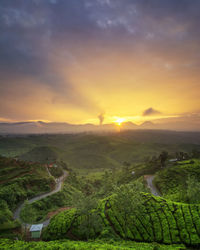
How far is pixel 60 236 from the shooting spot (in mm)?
39281

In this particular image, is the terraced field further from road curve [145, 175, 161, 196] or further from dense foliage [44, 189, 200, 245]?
road curve [145, 175, 161, 196]

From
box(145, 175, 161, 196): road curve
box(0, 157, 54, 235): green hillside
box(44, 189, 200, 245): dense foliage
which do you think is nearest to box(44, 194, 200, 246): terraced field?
box(44, 189, 200, 245): dense foliage

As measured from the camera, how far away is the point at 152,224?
3919cm

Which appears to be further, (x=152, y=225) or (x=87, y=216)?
(x=152, y=225)

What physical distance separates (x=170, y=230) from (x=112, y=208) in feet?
58.6

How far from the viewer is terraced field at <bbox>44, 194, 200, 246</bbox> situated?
35375mm

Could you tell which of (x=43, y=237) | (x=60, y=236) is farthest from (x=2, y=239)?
(x=60, y=236)

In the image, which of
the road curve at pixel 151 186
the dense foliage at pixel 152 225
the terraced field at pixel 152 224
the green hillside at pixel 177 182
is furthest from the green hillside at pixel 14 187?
the green hillside at pixel 177 182

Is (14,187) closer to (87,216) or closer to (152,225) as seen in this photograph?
(87,216)

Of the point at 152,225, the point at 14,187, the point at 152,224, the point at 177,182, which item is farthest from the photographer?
the point at 177,182

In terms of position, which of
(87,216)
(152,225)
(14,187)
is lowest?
(14,187)

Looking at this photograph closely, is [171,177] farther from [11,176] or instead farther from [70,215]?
[11,176]

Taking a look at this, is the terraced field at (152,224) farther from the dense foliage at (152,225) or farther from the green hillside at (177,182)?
the green hillside at (177,182)

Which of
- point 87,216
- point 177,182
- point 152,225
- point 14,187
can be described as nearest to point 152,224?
point 152,225
